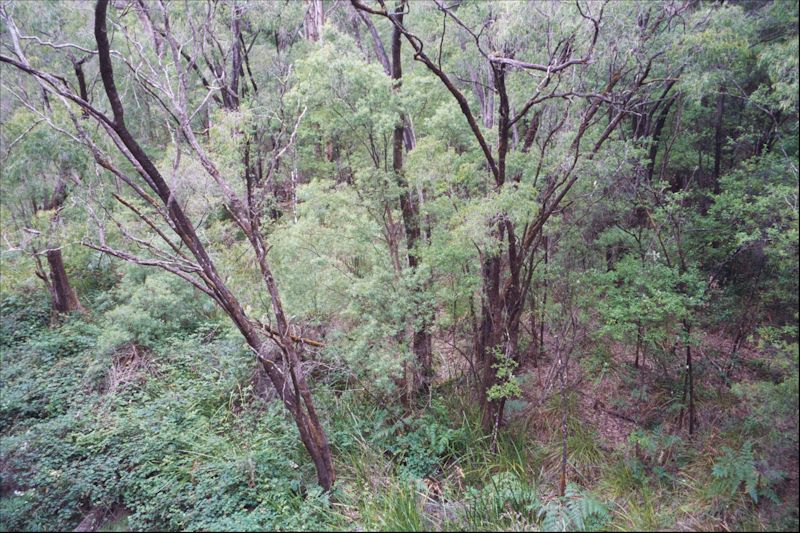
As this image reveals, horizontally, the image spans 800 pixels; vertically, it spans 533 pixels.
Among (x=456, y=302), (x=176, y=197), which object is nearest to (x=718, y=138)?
(x=456, y=302)

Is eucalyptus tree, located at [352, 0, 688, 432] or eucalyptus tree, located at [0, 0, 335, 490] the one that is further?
eucalyptus tree, located at [352, 0, 688, 432]

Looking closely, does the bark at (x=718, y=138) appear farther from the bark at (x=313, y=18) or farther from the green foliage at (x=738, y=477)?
the bark at (x=313, y=18)

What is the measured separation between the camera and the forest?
4.14m

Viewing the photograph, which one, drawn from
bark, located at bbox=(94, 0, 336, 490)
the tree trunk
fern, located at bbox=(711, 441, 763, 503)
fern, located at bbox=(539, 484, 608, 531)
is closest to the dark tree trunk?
bark, located at bbox=(94, 0, 336, 490)

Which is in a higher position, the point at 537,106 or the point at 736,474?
the point at 537,106

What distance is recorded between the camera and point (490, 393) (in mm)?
5070

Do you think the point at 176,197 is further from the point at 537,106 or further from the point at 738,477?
the point at 738,477

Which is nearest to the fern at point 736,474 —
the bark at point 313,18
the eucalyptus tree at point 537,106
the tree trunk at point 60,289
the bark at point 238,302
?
the eucalyptus tree at point 537,106

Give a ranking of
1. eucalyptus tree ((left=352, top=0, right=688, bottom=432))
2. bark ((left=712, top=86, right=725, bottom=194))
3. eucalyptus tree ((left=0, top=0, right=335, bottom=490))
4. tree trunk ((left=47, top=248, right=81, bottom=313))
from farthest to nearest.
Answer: tree trunk ((left=47, top=248, right=81, bottom=313))
bark ((left=712, top=86, right=725, bottom=194))
eucalyptus tree ((left=352, top=0, right=688, bottom=432))
eucalyptus tree ((left=0, top=0, right=335, bottom=490))

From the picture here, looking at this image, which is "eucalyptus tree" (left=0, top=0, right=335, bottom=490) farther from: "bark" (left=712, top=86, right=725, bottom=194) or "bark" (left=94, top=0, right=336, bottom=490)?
"bark" (left=712, top=86, right=725, bottom=194)

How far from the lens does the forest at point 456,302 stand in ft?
13.6

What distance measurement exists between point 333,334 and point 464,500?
8.38 ft

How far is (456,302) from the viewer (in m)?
5.96

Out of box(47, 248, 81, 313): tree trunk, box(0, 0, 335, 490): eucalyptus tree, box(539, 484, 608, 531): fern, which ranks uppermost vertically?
box(0, 0, 335, 490): eucalyptus tree
